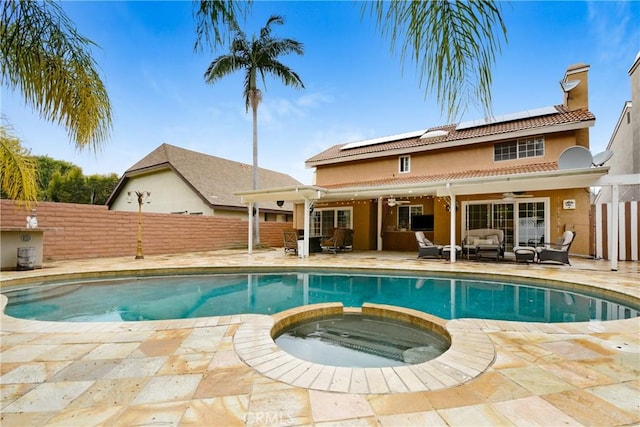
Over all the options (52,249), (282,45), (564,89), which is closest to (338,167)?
(282,45)

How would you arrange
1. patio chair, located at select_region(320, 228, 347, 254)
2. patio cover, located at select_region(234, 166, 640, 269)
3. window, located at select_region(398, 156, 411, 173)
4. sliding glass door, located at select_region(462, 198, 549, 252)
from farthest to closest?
window, located at select_region(398, 156, 411, 173) < patio chair, located at select_region(320, 228, 347, 254) < sliding glass door, located at select_region(462, 198, 549, 252) < patio cover, located at select_region(234, 166, 640, 269)

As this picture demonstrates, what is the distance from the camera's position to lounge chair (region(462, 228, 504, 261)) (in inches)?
406

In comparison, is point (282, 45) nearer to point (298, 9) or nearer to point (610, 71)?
point (610, 71)

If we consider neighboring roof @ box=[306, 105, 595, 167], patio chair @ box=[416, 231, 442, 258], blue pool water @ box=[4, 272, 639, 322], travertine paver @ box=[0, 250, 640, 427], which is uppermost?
neighboring roof @ box=[306, 105, 595, 167]

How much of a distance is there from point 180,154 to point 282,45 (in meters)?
10.5

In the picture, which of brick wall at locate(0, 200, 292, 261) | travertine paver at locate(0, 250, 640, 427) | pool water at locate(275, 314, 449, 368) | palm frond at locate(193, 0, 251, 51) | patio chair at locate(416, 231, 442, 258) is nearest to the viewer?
palm frond at locate(193, 0, 251, 51)

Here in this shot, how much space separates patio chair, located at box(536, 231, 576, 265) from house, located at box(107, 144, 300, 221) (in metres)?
15.0

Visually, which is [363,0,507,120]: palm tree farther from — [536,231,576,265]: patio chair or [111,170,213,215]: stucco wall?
[111,170,213,215]: stucco wall

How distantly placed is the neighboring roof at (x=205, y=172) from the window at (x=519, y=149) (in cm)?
1364

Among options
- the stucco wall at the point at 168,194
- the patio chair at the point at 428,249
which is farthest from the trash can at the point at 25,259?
the patio chair at the point at 428,249

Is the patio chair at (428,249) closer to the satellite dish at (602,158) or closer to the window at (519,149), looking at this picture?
the window at (519,149)

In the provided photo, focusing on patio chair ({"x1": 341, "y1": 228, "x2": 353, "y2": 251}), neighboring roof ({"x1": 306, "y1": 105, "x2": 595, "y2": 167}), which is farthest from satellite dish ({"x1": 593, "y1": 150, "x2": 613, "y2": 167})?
patio chair ({"x1": 341, "y1": 228, "x2": 353, "y2": 251})

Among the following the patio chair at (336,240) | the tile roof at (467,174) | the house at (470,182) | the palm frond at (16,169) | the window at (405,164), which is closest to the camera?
the palm frond at (16,169)

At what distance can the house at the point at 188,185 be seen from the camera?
18.1m
